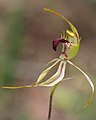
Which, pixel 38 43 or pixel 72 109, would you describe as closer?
pixel 72 109

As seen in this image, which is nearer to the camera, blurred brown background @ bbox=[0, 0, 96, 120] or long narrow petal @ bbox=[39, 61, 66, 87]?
long narrow petal @ bbox=[39, 61, 66, 87]

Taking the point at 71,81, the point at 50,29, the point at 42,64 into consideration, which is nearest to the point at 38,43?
the point at 50,29

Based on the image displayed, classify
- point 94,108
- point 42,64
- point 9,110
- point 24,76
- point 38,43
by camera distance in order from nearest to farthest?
point 94,108
point 9,110
point 24,76
point 42,64
point 38,43

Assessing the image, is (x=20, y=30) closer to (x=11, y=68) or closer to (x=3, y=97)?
(x=11, y=68)

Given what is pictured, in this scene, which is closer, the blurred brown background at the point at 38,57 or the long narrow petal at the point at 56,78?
the long narrow petal at the point at 56,78

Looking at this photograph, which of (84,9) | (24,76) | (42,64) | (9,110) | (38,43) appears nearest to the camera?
(9,110)

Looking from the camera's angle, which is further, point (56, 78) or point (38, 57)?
point (38, 57)

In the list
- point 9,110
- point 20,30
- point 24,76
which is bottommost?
point 9,110

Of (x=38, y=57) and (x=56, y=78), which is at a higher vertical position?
(x=38, y=57)
